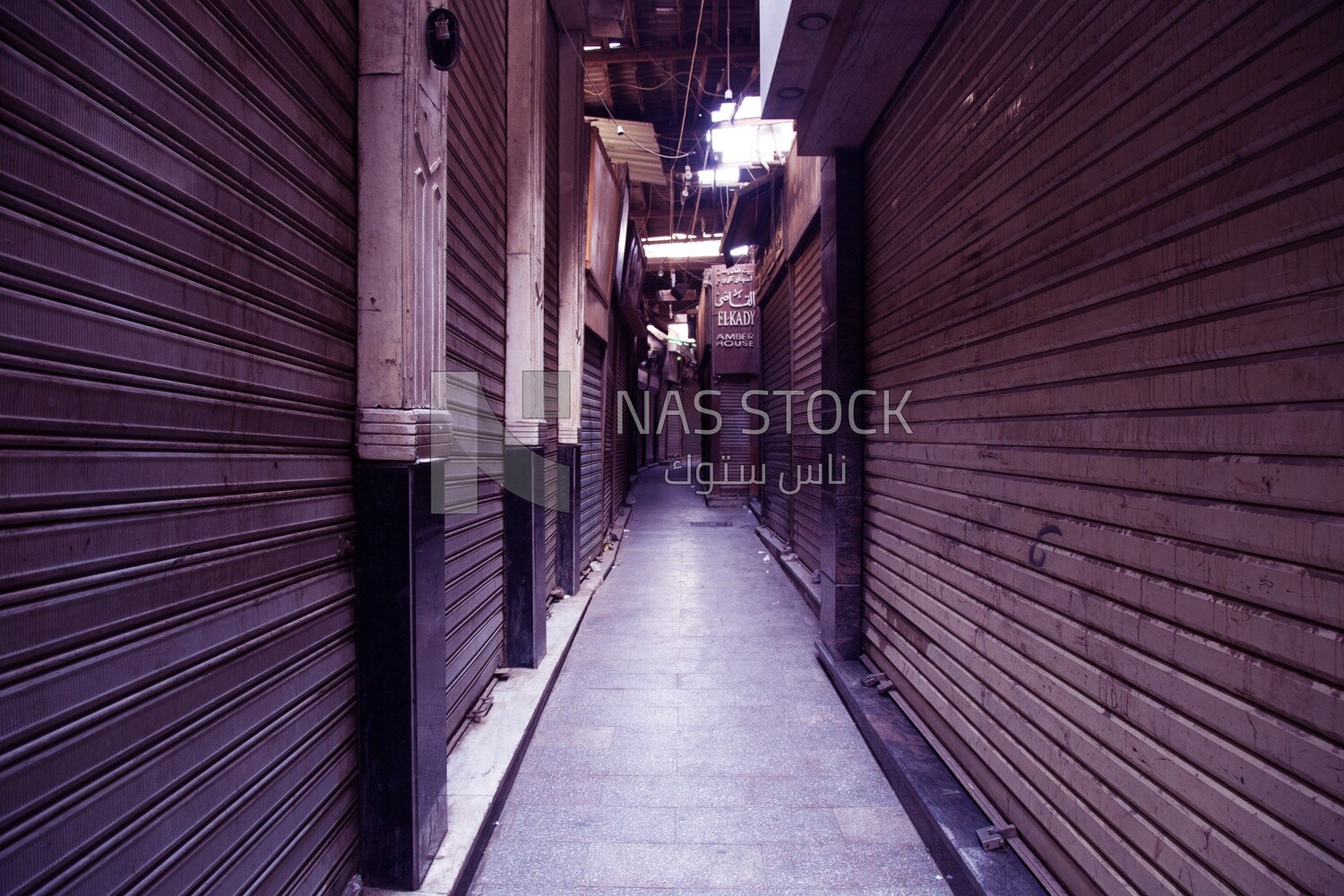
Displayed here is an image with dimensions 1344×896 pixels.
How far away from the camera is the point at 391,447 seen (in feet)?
7.94

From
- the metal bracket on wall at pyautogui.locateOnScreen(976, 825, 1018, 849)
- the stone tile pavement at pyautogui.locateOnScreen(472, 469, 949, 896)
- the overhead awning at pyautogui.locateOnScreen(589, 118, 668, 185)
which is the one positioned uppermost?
the overhead awning at pyautogui.locateOnScreen(589, 118, 668, 185)

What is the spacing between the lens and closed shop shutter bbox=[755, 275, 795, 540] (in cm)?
979

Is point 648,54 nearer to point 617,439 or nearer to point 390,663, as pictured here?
point 617,439

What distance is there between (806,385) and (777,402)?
9.45ft

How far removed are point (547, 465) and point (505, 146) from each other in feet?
9.12

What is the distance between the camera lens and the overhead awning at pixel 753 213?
9.72 m

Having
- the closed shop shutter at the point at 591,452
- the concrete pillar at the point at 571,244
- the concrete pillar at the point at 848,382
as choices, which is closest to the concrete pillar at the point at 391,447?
the concrete pillar at the point at 848,382

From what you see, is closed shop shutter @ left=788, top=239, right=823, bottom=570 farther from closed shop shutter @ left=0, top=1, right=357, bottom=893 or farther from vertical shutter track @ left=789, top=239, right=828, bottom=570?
closed shop shutter @ left=0, top=1, right=357, bottom=893

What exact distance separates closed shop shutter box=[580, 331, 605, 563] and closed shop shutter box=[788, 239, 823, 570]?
2.78 meters

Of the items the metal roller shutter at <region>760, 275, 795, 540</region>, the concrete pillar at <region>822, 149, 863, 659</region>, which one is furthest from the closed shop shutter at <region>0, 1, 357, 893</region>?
the metal roller shutter at <region>760, 275, 795, 540</region>

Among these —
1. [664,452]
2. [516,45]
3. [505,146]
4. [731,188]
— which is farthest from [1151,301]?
[664,452]

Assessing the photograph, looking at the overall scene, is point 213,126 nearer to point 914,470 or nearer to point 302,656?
point 302,656

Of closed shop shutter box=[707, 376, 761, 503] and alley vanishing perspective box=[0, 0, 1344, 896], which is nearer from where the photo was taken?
alley vanishing perspective box=[0, 0, 1344, 896]

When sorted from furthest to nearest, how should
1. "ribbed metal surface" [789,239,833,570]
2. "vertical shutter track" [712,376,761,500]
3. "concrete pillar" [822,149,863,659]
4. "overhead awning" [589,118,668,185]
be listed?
"vertical shutter track" [712,376,761,500] → "overhead awning" [589,118,668,185] → "ribbed metal surface" [789,239,833,570] → "concrete pillar" [822,149,863,659]
